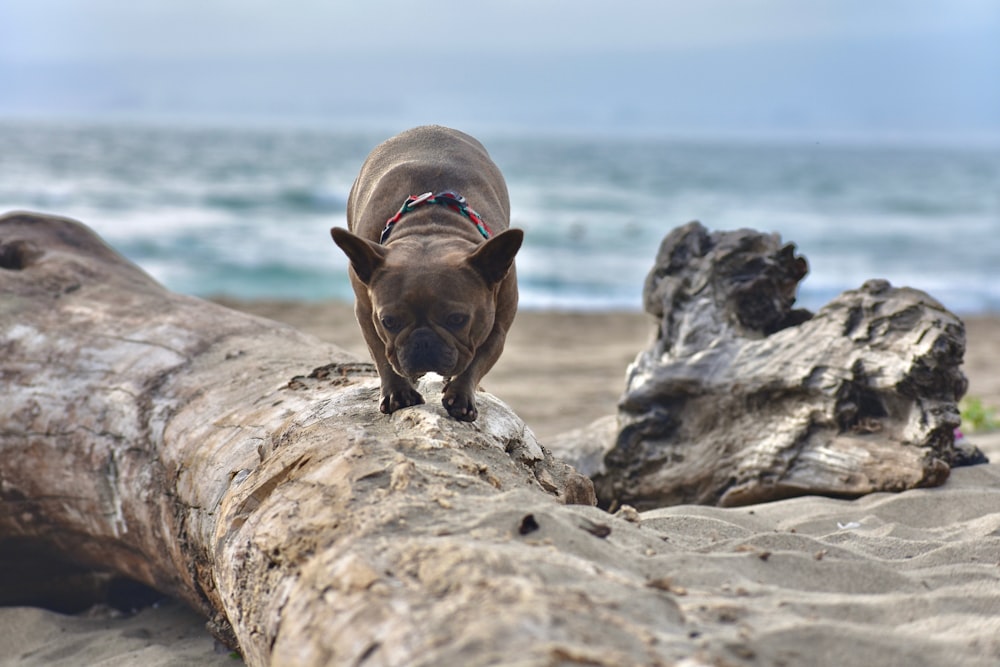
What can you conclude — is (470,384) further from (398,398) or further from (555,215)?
(555,215)

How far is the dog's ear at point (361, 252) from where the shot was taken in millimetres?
3898

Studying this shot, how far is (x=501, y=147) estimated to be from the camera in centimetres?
6606

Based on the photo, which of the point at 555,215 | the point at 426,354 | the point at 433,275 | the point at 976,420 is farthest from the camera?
the point at 555,215

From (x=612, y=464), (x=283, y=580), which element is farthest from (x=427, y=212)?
(x=283, y=580)

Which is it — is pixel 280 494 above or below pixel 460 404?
below

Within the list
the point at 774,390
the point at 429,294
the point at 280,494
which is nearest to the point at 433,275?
the point at 429,294

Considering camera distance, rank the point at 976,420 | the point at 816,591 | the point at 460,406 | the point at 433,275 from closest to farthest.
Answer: the point at 816,591 → the point at 460,406 → the point at 433,275 → the point at 976,420

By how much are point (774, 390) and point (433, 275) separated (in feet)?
6.56

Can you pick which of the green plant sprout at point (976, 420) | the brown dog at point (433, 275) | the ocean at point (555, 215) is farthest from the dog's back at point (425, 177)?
the ocean at point (555, 215)

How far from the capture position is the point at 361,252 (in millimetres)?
3975

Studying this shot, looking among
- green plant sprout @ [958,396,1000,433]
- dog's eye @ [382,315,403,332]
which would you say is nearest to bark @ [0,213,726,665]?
dog's eye @ [382,315,403,332]

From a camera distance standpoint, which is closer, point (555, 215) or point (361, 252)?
point (361, 252)

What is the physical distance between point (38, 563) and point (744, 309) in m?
3.75

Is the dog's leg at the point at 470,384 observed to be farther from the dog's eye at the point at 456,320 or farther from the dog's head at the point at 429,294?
the dog's eye at the point at 456,320
